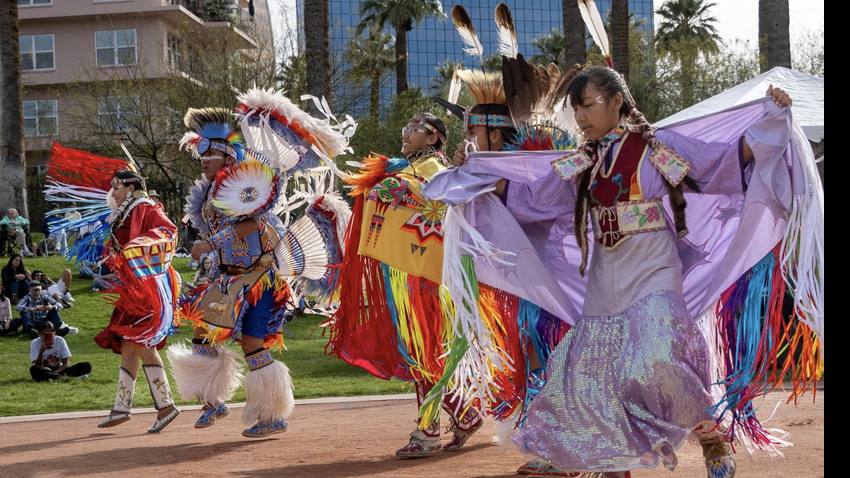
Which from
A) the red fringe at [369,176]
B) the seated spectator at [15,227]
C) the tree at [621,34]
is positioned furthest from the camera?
the seated spectator at [15,227]

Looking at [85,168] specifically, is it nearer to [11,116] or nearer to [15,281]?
[15,281]

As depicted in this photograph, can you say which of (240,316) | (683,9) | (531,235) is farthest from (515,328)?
(683,9)

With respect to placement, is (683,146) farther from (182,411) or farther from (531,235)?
(182,411)

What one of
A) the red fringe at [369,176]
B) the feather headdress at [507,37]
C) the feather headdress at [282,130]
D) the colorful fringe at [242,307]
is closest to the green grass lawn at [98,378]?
the colorful fringe at [242,307]

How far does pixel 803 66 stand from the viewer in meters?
31.4

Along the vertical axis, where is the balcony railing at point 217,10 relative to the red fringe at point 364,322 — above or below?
above

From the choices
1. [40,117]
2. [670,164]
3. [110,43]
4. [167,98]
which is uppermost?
[110,43]

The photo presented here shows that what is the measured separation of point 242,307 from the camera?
6.64 metres

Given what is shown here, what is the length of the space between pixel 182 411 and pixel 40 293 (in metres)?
6.55

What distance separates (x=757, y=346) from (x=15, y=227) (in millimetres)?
18023

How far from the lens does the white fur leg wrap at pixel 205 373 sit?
688cm

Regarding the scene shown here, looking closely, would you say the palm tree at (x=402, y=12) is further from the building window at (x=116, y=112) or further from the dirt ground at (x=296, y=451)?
the dirt ground at (x=296, y=451)

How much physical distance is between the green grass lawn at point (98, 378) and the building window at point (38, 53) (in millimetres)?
27174

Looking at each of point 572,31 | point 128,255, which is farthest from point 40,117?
point 128,255
